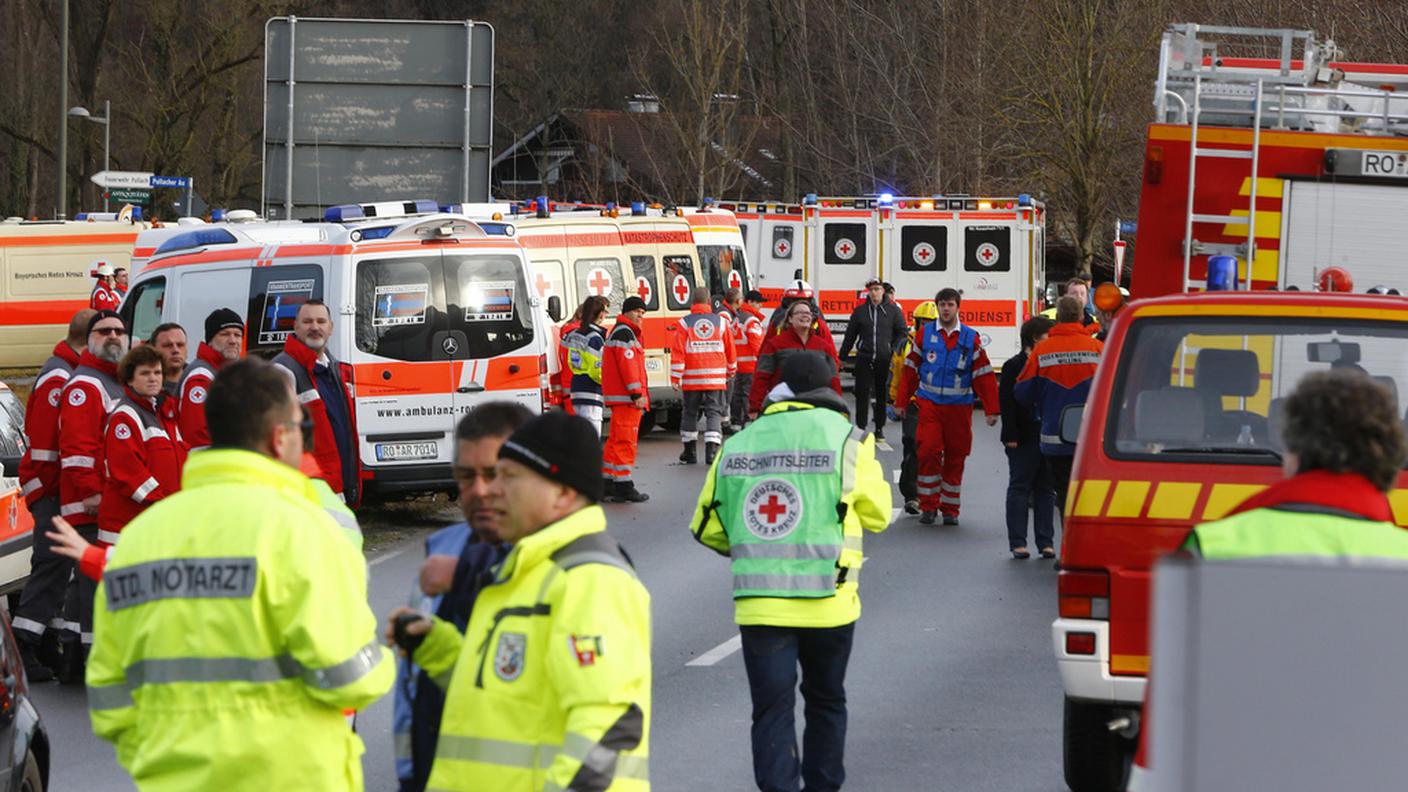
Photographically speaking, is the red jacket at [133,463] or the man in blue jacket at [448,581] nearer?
the man in blue jacket at [448,581]

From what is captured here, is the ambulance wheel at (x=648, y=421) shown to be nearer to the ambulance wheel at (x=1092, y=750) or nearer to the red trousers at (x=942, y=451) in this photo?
the red trousers at (x=942, y=451)

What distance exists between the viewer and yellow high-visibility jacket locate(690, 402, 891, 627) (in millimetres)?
7062

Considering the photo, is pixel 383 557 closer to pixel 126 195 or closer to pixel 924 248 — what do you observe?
pixel 924 248

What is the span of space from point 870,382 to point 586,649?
827 inches

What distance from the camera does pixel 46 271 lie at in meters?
36.8

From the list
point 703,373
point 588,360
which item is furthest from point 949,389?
point 703,373

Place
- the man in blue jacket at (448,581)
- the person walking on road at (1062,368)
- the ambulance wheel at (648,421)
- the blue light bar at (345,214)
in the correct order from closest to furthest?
the man in blue jacket at (448,581)
the person walking on road at (1062,368)
the blue light bar at (345,214)
the ambulance wheel at (648,421)

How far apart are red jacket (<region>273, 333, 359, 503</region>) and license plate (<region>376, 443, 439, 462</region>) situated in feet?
13.8

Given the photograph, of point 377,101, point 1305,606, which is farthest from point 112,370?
point 377,101

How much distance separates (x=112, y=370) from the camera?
10.1m

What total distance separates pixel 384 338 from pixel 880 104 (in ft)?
130

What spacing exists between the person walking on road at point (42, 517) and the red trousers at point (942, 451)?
24.5 feet

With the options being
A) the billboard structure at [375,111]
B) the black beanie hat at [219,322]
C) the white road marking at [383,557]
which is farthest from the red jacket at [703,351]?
the black beanie hat at [219,322]

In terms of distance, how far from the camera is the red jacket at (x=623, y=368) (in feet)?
60.2
